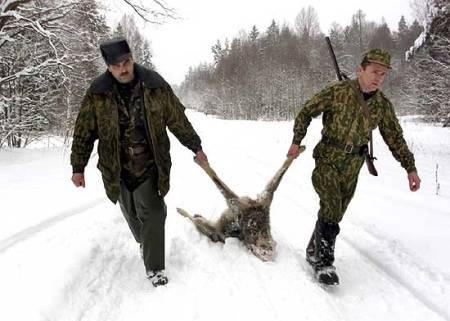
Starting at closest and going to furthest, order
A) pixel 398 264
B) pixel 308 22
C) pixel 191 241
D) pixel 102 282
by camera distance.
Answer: pixel 102 282
pixel 398 264
pixel 191 241
pixel 308 22

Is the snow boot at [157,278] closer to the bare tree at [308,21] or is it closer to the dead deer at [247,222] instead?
the dead deer at [247,222]

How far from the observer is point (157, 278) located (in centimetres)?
373

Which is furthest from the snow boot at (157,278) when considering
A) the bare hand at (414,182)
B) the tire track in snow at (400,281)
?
the bare hand at (414,182)

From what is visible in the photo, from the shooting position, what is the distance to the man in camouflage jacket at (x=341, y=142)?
3873 millimetres

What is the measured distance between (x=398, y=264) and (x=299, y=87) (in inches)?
1934

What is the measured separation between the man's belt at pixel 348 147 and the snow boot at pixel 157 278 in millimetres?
1839

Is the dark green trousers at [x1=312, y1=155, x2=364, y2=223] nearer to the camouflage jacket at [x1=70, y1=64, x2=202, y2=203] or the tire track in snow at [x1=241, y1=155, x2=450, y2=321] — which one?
the tire track in snow at [x1=241, y1=155, x2=450, y2=321]

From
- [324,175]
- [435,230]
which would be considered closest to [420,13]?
[435,230]

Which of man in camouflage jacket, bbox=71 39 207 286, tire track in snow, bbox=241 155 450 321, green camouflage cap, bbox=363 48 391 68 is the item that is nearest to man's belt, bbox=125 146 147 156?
man in camouflage jacket, bbox=71 39 207 286

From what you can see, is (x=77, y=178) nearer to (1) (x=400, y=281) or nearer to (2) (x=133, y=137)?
(2) (x=133, y=137)

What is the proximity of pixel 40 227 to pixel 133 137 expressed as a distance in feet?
7.02

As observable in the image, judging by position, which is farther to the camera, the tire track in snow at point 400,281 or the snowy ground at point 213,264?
the tire track in snow at point 400,281

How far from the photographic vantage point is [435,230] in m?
5.16

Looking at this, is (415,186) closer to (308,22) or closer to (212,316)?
(212,316)
